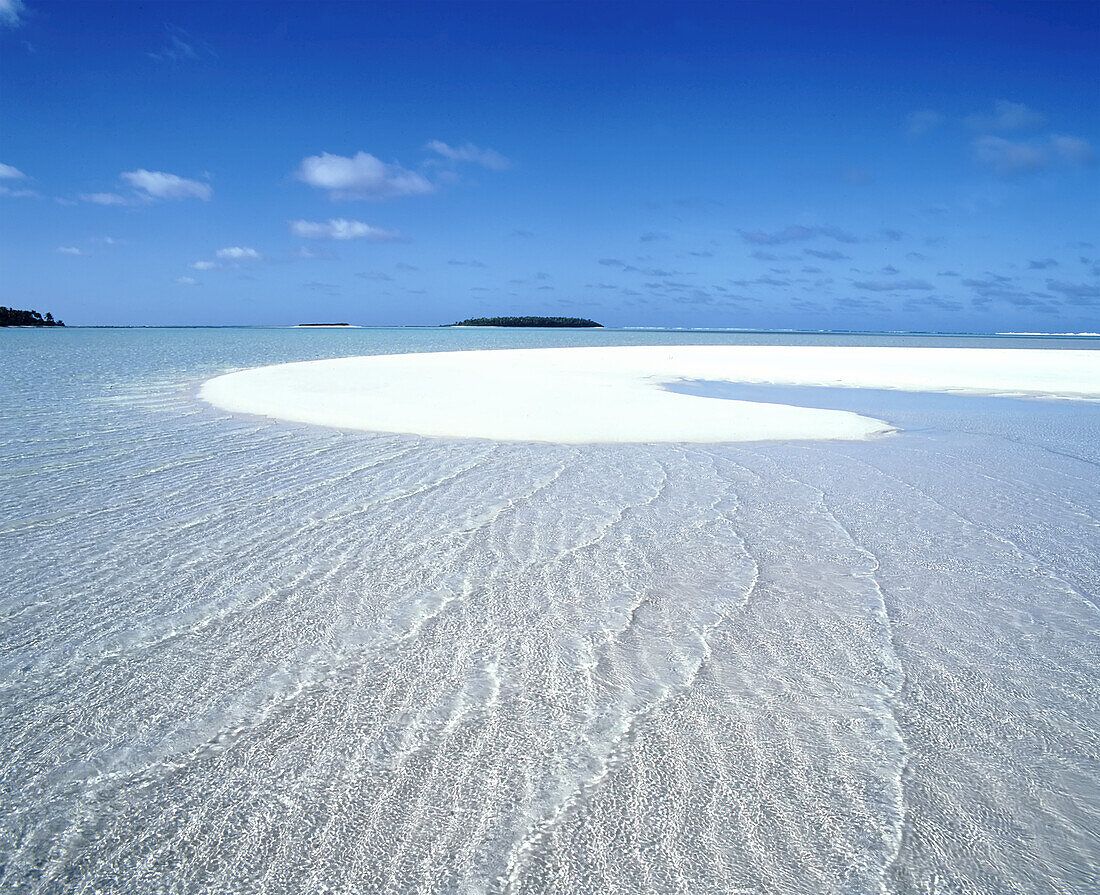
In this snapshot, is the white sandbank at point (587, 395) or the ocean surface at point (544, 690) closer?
the ocean surface at point (544, 690)

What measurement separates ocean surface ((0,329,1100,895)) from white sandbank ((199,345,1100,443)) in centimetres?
307

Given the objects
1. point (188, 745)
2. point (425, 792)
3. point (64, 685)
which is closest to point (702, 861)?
point (425, 792)

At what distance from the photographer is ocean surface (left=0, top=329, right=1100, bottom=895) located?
1700mm

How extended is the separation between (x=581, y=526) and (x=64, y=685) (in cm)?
283

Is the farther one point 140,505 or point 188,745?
point 140,505

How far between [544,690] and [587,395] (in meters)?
9.79

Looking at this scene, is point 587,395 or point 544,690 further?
point 587,395

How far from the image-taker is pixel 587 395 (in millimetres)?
12047

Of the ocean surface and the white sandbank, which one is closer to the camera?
the ocean surface

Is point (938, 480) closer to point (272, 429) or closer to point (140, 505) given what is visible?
point (140, 505)

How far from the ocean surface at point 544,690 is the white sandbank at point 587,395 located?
10.1 ft

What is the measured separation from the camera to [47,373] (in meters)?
16.6

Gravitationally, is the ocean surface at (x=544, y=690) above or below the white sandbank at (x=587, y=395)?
above

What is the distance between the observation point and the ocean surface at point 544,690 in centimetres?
170
